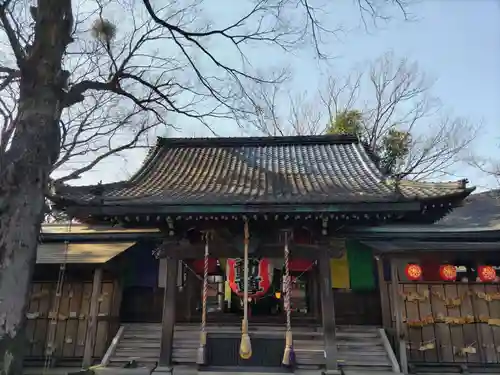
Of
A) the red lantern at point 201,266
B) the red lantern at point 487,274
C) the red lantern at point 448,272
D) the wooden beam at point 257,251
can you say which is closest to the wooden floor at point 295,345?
the red lantern at point 201,266

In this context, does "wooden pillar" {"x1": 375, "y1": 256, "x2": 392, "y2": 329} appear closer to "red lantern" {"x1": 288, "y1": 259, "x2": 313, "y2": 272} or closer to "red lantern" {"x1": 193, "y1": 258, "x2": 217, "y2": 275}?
"red lantern" {"x1": 288, "y1": 259, "x2": 313, "y2": 272}

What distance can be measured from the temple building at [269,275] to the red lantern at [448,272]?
3cm

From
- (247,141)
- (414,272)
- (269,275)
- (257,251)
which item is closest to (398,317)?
(414,272)

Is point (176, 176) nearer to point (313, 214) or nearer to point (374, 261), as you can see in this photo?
point (313, 214)

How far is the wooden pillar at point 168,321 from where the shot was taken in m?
8.07

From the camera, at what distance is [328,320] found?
8125 mm

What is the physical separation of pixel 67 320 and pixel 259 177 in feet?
18.7

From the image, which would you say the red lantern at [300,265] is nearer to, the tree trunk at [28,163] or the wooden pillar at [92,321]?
the wooden pillar at [92,321]

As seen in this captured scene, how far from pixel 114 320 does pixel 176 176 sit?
384cm

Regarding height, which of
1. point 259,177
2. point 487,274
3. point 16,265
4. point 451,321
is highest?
point 259,177

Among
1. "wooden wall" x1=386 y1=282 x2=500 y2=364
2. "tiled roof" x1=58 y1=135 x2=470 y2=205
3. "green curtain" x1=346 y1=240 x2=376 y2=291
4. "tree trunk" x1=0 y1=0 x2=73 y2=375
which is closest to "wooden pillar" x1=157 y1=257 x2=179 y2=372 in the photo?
"tiled roof" x1=58 y1=135 x2=470 y2=205

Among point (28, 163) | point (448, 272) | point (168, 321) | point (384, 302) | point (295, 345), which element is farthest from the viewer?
point (384, 302)

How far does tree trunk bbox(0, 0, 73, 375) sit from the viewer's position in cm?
545

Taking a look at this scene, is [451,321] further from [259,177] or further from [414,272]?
[259,177]
